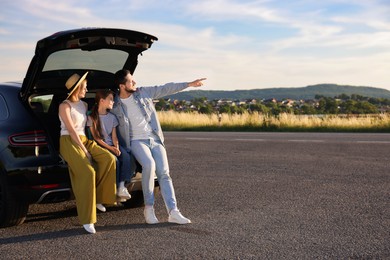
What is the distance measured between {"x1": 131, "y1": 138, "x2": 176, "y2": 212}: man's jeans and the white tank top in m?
0.60

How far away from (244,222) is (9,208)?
2.45 metres

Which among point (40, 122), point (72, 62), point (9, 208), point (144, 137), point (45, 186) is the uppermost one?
point (72, 62)

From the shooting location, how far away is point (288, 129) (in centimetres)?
2531

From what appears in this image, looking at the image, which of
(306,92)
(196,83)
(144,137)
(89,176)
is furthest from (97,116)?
(306,92)

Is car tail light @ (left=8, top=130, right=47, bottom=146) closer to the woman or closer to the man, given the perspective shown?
the woman

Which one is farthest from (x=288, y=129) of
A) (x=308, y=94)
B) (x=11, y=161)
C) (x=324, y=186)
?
(x=308, y=94)

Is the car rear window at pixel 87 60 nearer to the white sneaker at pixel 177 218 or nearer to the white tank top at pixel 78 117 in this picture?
the white tank top at pixel 78 117

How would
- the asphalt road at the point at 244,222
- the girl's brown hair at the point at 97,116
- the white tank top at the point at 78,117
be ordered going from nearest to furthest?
the asphalt road at the point at 244,222
the white tank top at the point at 78,117
the girl's brown hair at the point at 97,116

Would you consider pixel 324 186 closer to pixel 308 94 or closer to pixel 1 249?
pixel 1 249

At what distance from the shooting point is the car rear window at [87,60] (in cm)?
638

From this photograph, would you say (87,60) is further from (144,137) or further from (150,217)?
(150,217)

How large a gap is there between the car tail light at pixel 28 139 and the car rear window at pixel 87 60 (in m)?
0.79

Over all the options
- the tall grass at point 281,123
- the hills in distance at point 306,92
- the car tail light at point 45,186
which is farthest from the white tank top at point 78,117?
the hills in distance at point 306,92

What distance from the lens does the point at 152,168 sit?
6289 mm
